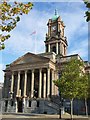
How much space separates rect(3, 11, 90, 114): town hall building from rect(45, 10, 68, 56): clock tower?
0.38 metres

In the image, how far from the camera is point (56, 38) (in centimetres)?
7975

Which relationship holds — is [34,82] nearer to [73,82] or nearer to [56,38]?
[56,38]

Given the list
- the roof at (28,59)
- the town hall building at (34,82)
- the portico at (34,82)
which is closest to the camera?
the town hall building at (34,82)

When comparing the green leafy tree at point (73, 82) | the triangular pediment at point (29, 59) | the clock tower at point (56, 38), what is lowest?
the green leafy tree at point (73, 82)

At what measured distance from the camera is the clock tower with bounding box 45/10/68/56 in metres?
78.9

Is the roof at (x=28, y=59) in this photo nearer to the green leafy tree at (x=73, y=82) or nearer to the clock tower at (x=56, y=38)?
the clock tower at (x=56, y=38)

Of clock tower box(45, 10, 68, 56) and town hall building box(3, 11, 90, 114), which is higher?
clock tower box(45, 10, 68, 56)

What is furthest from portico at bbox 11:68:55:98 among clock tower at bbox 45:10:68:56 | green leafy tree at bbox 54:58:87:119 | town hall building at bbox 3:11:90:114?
green leafy tree at bbox 54:58:87:119

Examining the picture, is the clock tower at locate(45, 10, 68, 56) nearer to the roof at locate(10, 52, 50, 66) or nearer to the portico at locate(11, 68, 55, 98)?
the roof at locate(10, 52, 50, 66)

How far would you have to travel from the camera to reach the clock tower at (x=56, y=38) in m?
78.9

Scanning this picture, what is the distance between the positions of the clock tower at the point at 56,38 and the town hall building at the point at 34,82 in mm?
377

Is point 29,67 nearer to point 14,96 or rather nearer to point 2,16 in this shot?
point 14,96

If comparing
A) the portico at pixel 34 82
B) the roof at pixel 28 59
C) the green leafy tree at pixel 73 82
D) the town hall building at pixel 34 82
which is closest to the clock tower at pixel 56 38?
the town hall building at pixel 34 82

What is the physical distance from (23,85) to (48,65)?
1279 centimetres
